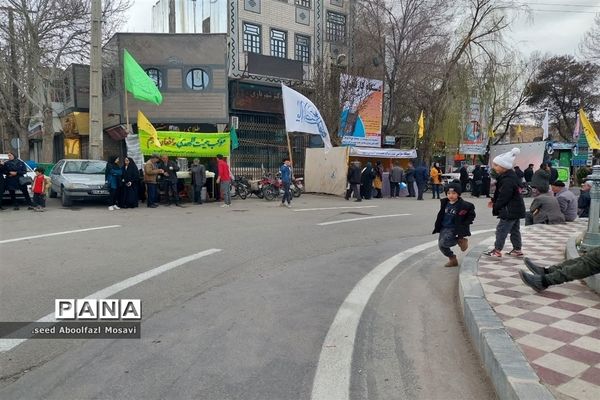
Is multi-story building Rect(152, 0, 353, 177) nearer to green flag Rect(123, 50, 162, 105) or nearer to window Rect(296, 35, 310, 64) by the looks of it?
window Rect(296, 35, 310, 64)

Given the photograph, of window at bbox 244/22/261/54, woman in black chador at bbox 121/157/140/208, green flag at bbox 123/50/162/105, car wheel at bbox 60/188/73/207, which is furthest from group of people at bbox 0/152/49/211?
window at bbox 244/22/261/54

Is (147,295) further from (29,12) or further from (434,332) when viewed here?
(29,12)

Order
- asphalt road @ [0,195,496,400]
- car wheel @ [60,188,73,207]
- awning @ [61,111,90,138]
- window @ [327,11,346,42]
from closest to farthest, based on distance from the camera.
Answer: asphalt road @ [0,195,496,400] < car wheel @ [60,188,73,207] < awning @ [61,111,90,138] < window @ [327,11,346,42]

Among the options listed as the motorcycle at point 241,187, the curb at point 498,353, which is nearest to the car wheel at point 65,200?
the motorcycle at point 241,187

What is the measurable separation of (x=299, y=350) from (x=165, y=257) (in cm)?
409

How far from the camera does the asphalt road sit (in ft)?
11.6

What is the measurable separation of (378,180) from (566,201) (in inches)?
377

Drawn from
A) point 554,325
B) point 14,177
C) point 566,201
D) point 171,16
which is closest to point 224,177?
point 14,177

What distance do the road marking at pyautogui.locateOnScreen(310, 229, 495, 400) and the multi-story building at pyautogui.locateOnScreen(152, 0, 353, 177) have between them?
17.4 m

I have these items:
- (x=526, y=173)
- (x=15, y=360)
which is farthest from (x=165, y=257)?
(x=526, y=173)

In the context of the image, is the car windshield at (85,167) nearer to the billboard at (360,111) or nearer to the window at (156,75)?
the window at (156,75)

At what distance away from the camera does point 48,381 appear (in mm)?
3527

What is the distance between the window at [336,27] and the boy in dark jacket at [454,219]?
25.5 meters

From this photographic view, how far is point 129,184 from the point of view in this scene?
48.3ft
